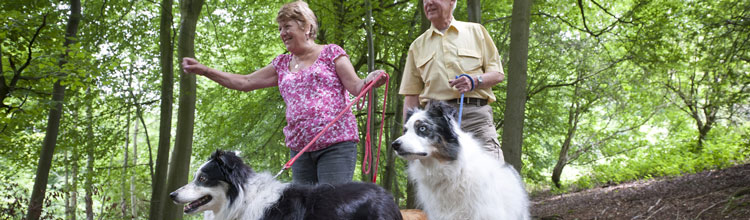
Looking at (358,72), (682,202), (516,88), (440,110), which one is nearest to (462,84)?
(440,110)

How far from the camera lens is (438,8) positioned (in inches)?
138

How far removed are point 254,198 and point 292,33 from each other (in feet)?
3.68

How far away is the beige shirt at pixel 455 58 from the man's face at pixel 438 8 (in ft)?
0.32

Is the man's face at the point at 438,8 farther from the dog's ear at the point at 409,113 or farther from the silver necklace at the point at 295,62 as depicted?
the silver necklace at the point at 295,62

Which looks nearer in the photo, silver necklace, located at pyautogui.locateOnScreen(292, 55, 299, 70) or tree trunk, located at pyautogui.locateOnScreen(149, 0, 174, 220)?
silver necklace, located at pyautogui.locateOnScreen(292, 55, 299, 70)

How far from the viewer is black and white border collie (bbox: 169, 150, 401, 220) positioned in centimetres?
268

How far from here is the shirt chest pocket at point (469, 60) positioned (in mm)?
3510

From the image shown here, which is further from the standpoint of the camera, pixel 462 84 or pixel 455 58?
pixel 455 58

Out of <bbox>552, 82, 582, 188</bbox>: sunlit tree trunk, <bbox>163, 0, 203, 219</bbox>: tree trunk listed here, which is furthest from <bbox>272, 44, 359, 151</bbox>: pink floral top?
<bbox>552, 82, 582, 188</bbox>: sunlit tree trunk

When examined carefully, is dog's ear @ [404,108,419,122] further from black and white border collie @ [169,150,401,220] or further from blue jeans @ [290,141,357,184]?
black and white border collie @ [169,150,401,220]

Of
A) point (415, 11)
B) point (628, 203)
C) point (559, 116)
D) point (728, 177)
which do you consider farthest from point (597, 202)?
point (415, 11)

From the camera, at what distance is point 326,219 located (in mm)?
2668

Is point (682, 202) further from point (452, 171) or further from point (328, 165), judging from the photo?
point (328, 165)

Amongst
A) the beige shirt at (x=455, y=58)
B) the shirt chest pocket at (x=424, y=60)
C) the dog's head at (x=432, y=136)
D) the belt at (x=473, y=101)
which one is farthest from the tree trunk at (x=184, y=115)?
the dog's head at (x=432, y=136)
